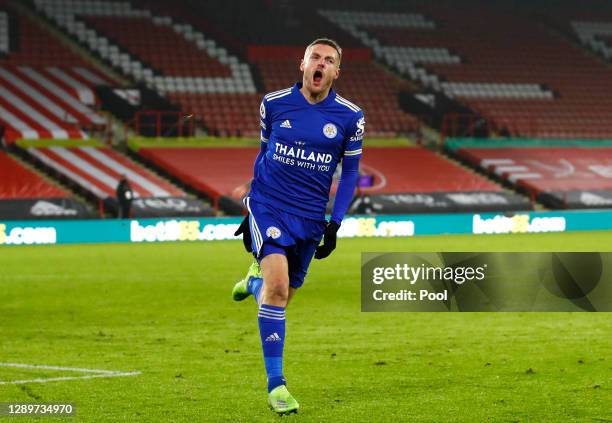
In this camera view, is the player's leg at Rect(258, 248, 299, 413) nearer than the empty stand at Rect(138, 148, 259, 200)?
Yes

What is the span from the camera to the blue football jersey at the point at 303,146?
687cm

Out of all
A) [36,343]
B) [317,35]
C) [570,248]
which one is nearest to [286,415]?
[36,343]

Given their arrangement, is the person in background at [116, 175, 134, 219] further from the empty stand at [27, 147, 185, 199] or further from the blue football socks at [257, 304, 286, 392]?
the blue football socks at [257, 304, 286, 392]

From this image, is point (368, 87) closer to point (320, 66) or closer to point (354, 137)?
point (354, 137)

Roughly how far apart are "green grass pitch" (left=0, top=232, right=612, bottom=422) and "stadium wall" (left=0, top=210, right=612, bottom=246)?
1012 cm

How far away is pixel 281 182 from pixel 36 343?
4.28 m

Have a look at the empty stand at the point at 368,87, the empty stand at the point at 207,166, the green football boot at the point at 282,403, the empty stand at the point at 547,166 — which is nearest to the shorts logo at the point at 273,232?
the green football boot at the point at 282,403

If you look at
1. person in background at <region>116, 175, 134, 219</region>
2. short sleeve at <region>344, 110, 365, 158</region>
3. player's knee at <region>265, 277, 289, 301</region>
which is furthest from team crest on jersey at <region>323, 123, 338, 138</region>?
person in background at <region>116, 175, 134, 219</region>

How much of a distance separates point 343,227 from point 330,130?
2398 centimetres

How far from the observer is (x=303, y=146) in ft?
22.5

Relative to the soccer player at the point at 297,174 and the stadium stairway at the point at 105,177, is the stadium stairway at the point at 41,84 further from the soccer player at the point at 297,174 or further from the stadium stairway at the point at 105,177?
the soccer player at the point at 297,174

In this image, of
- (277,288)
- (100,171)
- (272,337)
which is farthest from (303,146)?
(100,171)

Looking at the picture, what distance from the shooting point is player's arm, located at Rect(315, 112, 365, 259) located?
695cm

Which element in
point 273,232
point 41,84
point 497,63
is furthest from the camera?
point 497,63
